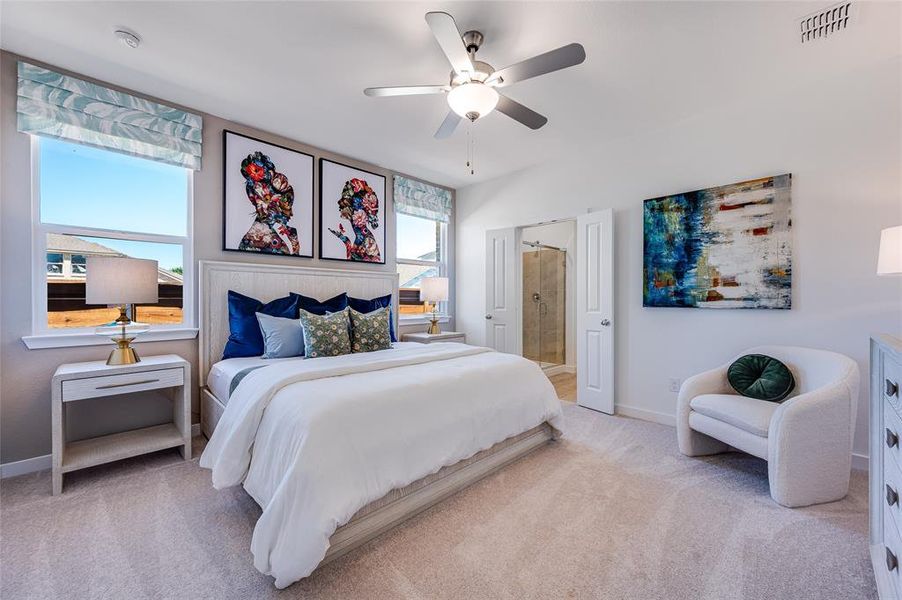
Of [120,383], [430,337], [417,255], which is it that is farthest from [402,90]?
[417,255]

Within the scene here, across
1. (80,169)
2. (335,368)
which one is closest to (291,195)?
(80,169)

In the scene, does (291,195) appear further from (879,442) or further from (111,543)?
(879,442)

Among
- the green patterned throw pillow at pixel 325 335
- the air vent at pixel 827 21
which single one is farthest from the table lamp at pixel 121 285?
the air vent at pixel 827 21

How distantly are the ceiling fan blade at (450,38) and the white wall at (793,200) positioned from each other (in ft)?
5.32

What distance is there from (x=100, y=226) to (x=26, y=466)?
1.63 meters

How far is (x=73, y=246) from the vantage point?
2.59 meters

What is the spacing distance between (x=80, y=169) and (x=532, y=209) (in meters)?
3.98

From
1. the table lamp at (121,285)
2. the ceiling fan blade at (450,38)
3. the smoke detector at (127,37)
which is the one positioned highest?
the smoke detector at (127,37)

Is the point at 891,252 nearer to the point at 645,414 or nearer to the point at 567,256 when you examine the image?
the point at 645,414

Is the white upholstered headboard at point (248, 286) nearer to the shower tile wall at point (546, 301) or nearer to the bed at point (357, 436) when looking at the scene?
the bed at point (357, 436)

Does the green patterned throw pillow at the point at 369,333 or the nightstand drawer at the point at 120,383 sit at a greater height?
the green patterned throw pillow at the point at 369,333

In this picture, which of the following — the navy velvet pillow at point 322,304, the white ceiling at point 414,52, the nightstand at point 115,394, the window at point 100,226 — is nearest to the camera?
the white ceiling at point 414,52

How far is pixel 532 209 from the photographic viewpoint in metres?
4.34

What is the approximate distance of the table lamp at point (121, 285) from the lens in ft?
7.22
